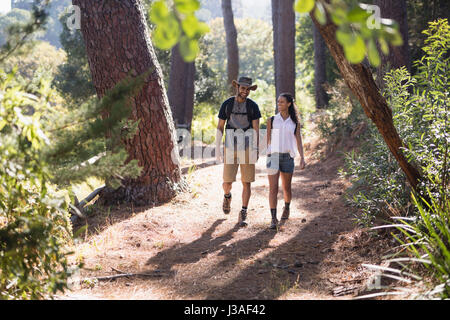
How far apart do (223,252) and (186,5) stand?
13.5 feet

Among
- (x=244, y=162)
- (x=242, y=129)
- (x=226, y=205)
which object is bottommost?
(x=226, y=205)

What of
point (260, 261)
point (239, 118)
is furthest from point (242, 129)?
point (260, 261)

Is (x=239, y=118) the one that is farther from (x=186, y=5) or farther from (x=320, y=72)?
(x=320, y=72)

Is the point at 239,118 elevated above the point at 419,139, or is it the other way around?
the point at 239,118

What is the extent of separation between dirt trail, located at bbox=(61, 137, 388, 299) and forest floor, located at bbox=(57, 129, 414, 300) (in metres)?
0.01

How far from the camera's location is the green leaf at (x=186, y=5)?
5.30ft

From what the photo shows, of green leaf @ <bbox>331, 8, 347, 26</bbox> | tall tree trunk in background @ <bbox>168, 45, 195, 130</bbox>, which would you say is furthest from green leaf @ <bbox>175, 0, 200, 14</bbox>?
tall tree trunk in background @ <bbox>168, 45, 195, 130</bbox>

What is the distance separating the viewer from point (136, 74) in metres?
6.63

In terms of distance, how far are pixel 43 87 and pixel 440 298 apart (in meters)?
3.19

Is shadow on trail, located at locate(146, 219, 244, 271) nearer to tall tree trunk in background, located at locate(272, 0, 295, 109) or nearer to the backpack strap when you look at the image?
the backpack strap

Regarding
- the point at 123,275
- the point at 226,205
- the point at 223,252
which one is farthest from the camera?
the point at 226,205

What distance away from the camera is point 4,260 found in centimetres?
289

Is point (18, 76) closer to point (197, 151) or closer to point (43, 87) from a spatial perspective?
point (43, 87)

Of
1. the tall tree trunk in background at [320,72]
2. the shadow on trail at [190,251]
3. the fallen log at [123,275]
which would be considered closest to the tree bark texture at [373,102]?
the shadow on trail at [190,251]
